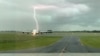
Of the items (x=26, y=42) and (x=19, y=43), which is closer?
(x=19, y=43)

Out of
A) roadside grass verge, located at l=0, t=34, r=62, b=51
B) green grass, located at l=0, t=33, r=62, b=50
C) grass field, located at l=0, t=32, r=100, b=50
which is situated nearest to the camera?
roadside grass verge, located at l=0, t=34, r=62, b=51

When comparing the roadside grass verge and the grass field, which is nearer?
the roadside grass verge

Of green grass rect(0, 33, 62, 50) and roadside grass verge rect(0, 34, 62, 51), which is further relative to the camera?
green grass rect(0, 33, 62, 50)

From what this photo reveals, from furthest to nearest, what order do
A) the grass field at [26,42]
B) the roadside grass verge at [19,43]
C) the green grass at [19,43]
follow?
the grass field at [26,42]
the green grass at [19,43]
the roadside grass verge at [19,43]

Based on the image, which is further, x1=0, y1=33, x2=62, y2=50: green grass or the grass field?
the grass field

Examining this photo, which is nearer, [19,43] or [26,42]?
[19,43]

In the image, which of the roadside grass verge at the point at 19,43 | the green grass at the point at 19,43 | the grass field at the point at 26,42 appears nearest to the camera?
the roadside grass verge at the point at 19,43

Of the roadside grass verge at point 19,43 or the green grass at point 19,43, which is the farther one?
the green grass at point 19,43

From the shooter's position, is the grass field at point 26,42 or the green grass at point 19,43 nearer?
the green grass at point 19,43

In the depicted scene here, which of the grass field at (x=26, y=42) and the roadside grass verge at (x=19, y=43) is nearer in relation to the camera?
the roadside grass verge at (x=19, y=43)

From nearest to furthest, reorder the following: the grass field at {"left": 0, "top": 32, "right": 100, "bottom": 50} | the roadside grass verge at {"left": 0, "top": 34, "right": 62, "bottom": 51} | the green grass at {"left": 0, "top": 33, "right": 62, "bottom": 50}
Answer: the roadside grass verge at {"left": 0, "top": 34, "right": 62, "bottom": 51}
the green grass at {"left": 0, "top": 33, "right": 62, "bottom": 50}
the grass field at {"left": 0, "top": 32, "right": 100, "bottom": 50}
